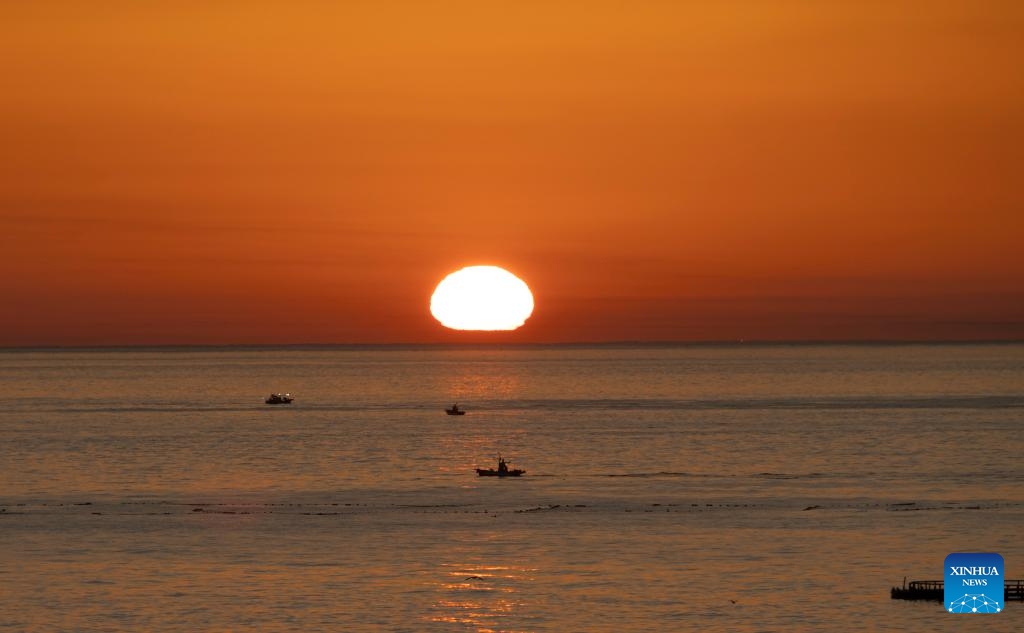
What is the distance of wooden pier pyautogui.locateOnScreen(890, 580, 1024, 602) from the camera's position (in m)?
65.3

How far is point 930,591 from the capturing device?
219 feet

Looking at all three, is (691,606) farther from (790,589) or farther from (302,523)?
(302,523)

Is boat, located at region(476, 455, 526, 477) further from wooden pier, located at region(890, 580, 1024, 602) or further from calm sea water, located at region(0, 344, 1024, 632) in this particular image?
wooden pier, located at region(890, 580, 1024, 602)

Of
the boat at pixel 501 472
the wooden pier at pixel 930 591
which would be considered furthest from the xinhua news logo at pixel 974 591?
the boat at pixel 501 472

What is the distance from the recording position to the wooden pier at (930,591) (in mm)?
65312

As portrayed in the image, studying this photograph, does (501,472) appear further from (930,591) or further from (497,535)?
(930,591)

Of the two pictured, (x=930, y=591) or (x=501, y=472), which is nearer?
(x=930, y=591)

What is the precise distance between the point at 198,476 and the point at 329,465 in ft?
46.4

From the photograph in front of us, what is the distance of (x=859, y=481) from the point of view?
118 metres

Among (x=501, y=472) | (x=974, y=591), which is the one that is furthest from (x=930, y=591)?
(x=501, y=472)

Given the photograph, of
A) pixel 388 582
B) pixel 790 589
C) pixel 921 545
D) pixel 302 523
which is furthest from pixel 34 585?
pixel 921 545

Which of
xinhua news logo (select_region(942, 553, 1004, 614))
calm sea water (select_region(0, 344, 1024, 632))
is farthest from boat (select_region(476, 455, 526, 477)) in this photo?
xinhua news logo (select_region(942, 553, 1004, 614))

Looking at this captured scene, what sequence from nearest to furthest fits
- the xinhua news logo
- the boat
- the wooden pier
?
the xinhua news logo → the wooden pier → the boat

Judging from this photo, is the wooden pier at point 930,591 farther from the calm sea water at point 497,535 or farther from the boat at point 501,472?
the boat at point 501,472
